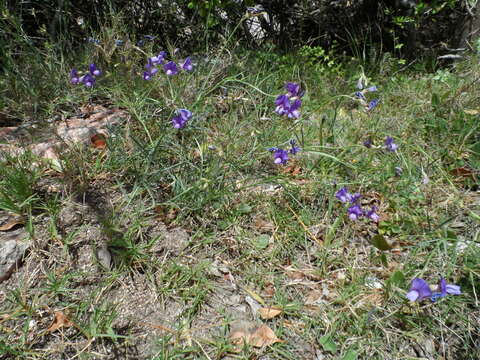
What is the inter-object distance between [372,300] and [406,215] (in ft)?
1.71

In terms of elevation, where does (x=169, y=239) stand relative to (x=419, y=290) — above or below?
Answer: above

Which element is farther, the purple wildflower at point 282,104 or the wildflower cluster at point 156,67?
the wildflower cluster at point 156,67

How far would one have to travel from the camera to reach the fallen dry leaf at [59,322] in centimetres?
121

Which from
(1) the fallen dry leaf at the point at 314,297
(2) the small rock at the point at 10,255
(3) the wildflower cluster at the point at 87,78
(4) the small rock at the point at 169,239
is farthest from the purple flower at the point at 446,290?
(3) the wildflower cluster at the point at 87,78

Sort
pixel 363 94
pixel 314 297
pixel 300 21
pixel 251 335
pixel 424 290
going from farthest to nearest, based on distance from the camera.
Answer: pixel 300 21, pixel 363 94, pixel 314 297, pixel 251 335, pixel 424 290

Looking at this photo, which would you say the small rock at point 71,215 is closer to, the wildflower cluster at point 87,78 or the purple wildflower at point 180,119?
the purple wildflower at point 180,119

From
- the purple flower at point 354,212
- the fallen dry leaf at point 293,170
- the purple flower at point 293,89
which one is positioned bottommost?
the purple flower at point 354,212

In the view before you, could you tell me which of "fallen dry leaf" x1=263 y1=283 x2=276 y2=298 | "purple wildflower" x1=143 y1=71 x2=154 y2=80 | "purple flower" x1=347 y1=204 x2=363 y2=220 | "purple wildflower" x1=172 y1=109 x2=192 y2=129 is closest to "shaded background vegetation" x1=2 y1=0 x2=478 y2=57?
"purple wildflower" x1=143 y1=71 x2=154 y2=80

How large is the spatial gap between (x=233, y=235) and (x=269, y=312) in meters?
0.39

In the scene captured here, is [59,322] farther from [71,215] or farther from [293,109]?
[293,109]

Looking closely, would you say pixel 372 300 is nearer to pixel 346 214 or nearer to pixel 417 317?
pixel 417 317

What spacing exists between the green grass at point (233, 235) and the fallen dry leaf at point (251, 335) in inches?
1.0

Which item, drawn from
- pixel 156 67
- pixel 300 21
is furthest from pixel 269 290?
pixel 300 21

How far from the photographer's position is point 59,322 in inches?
48.1
